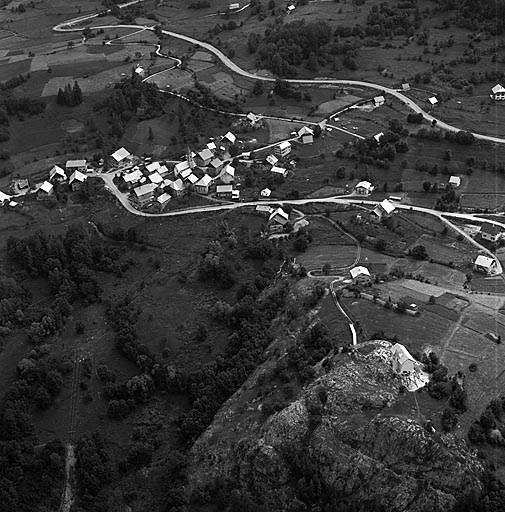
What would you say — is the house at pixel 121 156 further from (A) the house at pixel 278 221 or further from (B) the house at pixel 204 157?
(A) the house at pixel 278 221

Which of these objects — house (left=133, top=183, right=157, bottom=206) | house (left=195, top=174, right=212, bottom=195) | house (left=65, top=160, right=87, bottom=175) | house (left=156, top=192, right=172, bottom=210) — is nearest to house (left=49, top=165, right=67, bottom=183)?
house (left=65, top=160, right=87, bottom=175)

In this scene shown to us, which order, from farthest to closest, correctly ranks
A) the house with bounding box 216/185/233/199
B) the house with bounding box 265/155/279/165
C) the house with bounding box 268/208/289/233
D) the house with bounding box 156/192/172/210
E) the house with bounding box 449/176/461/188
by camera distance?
the house with bounding box 265/155/279/165, the house with bounding box 216/185/233/199, the house with bounding box 156/192/172/210, the house with bounding box 449/176/461/188, the house with bounding box 268/208/289/233

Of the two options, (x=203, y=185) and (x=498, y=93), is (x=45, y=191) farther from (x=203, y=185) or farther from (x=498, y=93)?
(x=498, y=93)

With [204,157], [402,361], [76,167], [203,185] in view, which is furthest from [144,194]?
[402,361]

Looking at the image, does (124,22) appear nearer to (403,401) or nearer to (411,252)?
(411,252)

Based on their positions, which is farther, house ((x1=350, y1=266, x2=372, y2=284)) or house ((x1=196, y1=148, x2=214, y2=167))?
house ((x1=196, y1=148, x2=214, y2=167))

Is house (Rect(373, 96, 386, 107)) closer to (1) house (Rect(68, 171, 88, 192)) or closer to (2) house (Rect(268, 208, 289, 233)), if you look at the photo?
(2) house (Rect(268, 208, 289, 233))

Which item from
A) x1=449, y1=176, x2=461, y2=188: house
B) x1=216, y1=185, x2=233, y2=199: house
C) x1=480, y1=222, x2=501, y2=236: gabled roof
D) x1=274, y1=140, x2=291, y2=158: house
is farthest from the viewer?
x1=274, y1=140, x2=291, y2=158: house
